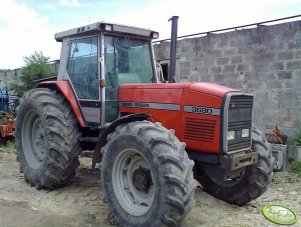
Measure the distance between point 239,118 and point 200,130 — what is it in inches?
19.8

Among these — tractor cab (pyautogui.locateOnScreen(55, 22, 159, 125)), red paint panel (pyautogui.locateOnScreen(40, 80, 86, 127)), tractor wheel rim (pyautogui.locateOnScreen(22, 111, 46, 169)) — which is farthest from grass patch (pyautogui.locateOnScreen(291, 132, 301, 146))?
tractor wheel rim (pyautogui.locateOnScreen(22, 111, 46, 169))

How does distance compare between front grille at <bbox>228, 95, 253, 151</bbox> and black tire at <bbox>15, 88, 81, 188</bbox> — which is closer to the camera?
front grille at <bbox>228, 95, 253, 151</bbox>

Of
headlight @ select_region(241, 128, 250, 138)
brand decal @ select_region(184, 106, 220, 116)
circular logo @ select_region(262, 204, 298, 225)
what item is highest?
brand decal @ select_region(184, 106, 220, 116)

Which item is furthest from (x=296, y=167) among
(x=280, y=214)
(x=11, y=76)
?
(x=11, y=76)

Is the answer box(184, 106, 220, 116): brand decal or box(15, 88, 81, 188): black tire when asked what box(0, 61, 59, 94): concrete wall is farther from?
box(184, 106, 220, 116): brand decal

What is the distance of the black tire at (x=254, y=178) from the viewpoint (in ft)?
14.8

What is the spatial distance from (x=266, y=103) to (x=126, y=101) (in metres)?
3.76

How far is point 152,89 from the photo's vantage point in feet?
15.4

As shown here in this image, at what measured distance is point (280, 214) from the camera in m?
4.52

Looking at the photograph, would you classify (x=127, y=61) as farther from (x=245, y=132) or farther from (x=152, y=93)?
(x=245, y=132)

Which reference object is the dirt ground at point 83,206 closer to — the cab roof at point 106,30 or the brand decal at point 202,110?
the brand decal at point 202,110

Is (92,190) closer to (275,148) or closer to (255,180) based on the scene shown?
(255,180)

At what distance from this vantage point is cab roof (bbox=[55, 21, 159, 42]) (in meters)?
4.93

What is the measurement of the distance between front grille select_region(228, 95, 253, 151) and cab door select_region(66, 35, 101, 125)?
6.06 feet
